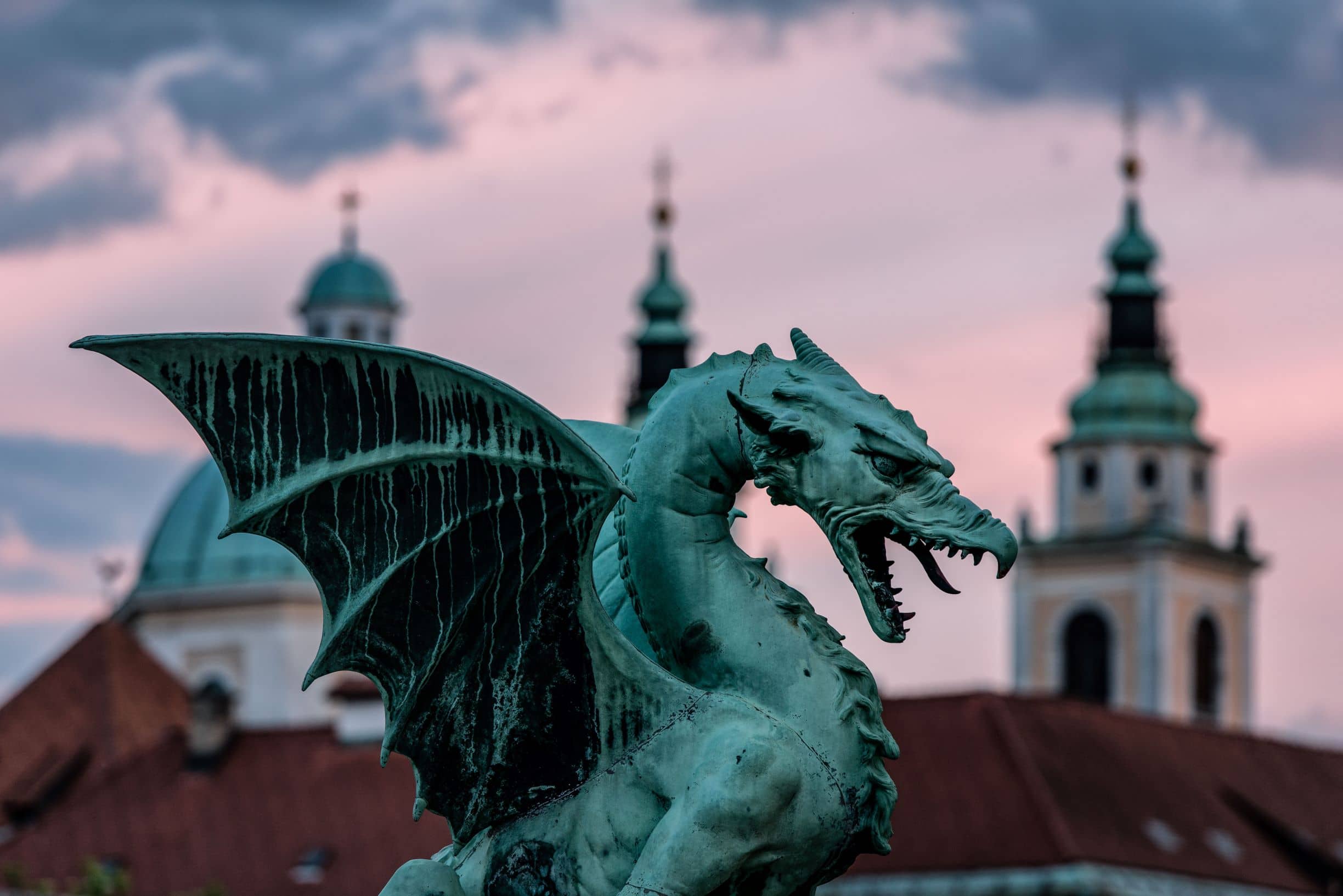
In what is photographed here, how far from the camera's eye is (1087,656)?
116812mm

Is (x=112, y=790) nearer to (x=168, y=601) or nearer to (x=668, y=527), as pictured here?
(x=168, y=601)

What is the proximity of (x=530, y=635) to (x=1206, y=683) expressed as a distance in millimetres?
106681

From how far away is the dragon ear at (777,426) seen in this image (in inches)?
445

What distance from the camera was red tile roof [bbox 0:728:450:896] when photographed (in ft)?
244

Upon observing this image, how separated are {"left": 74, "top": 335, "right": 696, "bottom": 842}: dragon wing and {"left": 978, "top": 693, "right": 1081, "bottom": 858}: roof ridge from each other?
6197 cm

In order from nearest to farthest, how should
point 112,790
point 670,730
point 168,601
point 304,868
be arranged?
point 670,730 → point 304,868 → point 112,790 → point 168,601

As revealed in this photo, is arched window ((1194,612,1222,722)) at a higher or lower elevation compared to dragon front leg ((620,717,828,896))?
higher

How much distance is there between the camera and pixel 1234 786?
83.0 metres

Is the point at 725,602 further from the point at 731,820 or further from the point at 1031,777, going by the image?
the point at 1031,777

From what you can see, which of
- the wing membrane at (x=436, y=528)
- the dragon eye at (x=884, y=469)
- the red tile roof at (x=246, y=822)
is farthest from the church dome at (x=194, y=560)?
the dragon eye at (x=884, y=469)

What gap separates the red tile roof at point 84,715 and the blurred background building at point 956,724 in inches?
3.5

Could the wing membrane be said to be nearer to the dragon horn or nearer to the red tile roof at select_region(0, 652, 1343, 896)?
the dragon horn

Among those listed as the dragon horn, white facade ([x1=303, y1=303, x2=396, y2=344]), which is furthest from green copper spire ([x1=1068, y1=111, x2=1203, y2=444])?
the dragon horn

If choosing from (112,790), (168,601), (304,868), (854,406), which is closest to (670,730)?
(854,406)
